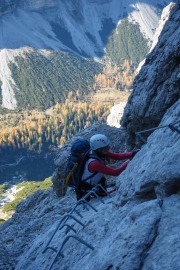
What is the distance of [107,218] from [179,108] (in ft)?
12.6

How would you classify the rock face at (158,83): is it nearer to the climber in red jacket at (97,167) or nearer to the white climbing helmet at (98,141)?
the climber in red jacket at (97,167)

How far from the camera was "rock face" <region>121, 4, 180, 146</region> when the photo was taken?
15877 mm

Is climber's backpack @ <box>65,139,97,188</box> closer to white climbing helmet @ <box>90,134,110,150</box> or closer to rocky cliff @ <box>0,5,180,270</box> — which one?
white climbing helmet @ <box>90,134,110,150</box>

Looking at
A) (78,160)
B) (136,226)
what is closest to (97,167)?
(78,160)

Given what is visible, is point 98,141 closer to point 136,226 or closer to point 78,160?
point 78,160

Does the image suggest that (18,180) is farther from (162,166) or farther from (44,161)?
(162,166)

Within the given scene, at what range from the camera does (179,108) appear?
1048 centimetres

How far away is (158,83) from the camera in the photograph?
17000mm

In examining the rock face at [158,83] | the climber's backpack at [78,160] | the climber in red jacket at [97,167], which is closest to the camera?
the climber in red jacket at [97,167]

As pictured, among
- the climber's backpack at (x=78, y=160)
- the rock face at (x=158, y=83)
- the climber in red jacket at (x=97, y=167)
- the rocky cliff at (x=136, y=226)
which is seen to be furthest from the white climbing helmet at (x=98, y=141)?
the rock face at (x=158, y=83)

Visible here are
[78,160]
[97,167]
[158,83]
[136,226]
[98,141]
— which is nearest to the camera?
[136,226]

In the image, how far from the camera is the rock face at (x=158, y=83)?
15.9 meters

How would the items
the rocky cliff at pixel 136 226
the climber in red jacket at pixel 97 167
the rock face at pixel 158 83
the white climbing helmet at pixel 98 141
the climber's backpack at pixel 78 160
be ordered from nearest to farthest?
the rocky cliff at pixel 136 226 < the climber in red jacket at pixel 97 167 < the white climbing helmet at pixel 98 141 < the climber's backpack at pixel 78 160 < the rock face at pixel 158 83

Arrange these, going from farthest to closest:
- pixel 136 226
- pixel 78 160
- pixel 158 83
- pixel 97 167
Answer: pixel 158 83 → pixel 78 160 → pixel 97 167 → pixel 136 226
